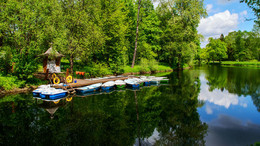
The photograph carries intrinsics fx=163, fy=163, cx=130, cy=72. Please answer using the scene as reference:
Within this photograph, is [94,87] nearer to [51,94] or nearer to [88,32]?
[51,94]

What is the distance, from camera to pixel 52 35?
23422 mm

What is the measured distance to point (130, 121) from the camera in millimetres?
12172

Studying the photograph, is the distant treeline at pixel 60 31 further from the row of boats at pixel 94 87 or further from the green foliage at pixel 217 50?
the green foliage at pixel 217 50

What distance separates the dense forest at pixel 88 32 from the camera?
21.0 metres

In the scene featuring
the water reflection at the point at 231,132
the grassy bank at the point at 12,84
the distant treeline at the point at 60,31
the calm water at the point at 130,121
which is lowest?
the water reflection at the point at 231,132

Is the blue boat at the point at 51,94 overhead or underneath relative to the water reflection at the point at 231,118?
overhead

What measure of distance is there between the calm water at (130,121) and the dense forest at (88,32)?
7.10 metres

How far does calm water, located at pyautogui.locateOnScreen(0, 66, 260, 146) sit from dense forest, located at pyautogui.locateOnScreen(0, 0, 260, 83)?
710cm

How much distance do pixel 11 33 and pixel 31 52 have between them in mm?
3245

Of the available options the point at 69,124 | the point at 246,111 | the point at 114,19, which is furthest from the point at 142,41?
the point at 69,124

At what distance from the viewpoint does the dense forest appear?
69.0ft

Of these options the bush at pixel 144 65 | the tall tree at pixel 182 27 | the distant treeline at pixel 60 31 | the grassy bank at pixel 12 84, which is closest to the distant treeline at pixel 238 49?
the tall tree at pixel 182 27

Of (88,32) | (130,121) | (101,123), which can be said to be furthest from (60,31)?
(130,121)

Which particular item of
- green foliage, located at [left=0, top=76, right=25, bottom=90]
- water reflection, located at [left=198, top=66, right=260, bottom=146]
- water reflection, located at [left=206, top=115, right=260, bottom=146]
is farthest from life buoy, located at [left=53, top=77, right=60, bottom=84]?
water reflection, located at [left=206, top=115, right=260, bottom=146]
